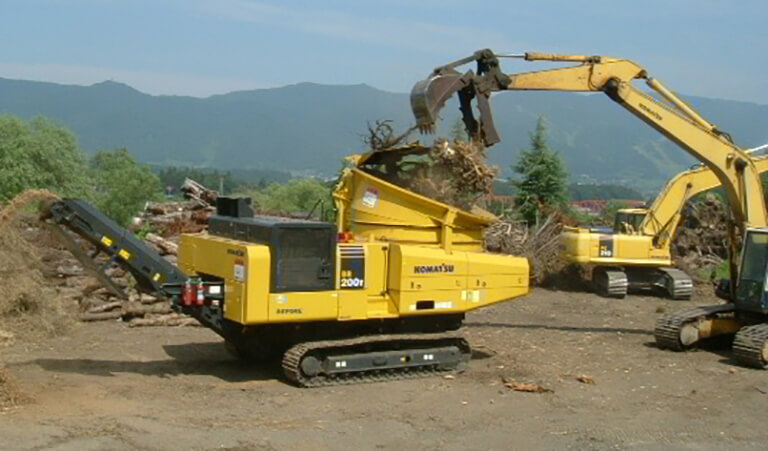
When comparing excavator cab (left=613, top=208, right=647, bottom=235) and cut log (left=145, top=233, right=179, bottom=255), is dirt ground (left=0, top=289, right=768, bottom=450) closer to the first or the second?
cut log (left=145, top=233, right=179, bottom=255)

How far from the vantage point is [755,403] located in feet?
39.7

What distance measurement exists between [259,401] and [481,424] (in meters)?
2.62

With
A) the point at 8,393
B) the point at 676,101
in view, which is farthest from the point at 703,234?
the point at 8,393

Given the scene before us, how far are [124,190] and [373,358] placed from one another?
137 ft

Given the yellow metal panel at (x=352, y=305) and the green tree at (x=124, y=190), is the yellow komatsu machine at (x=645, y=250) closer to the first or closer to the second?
the yellow metal panel at (x=352, y=305)

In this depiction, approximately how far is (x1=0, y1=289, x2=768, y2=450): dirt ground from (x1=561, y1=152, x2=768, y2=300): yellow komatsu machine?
696 centimetres

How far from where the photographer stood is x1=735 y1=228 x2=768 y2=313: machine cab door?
14.8m

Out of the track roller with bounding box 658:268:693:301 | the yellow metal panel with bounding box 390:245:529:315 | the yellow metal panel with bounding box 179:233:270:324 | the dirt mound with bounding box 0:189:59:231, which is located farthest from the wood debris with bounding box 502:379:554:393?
the track roller with bounding box 658:268:693:301

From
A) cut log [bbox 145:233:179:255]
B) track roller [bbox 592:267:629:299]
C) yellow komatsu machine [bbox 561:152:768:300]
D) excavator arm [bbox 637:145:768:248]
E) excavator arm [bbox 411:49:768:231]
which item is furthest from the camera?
excavator arm [bbox 637:145:768:248]

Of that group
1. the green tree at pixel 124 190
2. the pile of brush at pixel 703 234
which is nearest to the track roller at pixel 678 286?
the pile of brush at pixel 703 234

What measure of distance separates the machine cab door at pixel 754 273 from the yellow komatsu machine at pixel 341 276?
3936mm

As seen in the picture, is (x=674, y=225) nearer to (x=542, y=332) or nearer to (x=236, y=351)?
(x=542, y=332)

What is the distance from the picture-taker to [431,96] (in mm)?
13305

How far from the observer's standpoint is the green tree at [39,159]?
45.6m
